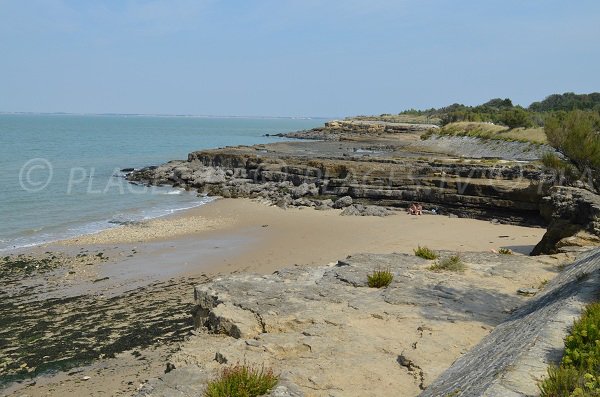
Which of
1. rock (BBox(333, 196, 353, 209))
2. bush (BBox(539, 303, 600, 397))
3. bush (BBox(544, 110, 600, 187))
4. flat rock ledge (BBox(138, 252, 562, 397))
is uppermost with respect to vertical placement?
bush (BBox(544, 110, 600, 187))

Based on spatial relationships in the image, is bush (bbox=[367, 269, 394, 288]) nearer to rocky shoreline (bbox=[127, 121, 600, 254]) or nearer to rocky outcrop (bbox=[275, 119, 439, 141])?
rocky shoreline (bbox=[127, 121, 600, 254])

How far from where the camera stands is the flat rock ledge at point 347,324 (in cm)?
663

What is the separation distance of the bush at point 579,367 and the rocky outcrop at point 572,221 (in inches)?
395

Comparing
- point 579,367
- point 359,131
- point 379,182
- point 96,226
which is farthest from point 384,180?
point 359,131

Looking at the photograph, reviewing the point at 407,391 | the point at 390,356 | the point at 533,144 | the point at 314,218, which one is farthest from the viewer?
the point at 533,144

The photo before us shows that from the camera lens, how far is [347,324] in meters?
8.42

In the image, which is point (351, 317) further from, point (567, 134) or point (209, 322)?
point (567, 134)

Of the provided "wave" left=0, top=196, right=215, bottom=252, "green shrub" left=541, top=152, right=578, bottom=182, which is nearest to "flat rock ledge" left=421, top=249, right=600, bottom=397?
"green shrub" left=541, top=152, right=578, bottom=182

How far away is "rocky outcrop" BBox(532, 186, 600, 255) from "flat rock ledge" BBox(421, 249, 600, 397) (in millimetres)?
6463

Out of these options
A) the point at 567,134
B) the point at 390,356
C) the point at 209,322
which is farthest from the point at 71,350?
the point at 567,134

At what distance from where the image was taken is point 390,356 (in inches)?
289

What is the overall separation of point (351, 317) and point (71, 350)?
6732 millimetres

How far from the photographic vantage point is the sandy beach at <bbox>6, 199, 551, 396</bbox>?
10.5 meters

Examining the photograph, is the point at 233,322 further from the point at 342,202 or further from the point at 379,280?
the point at 342,202
